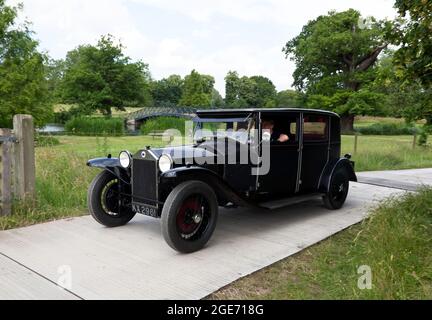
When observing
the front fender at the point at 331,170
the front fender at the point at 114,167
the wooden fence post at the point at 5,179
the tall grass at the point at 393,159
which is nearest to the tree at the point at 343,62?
the tall grass at the point at 393,159

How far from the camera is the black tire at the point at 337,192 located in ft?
21.7

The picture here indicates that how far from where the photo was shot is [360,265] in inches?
161

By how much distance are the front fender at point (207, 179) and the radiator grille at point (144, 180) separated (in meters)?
0.19

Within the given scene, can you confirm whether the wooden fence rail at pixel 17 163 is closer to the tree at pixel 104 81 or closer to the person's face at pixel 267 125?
the person's face at pixel 267 125

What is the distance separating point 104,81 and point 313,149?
2052 inches

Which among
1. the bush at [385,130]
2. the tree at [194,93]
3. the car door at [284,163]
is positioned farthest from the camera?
the tree at [194,93]

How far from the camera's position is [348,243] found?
200 inches

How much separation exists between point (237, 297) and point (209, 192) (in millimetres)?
1461

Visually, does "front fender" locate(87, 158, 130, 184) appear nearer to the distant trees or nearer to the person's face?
the person's face

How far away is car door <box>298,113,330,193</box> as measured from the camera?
6.21m

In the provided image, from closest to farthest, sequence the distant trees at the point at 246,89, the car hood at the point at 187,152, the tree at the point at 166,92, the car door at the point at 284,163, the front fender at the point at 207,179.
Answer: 1. the front fender at the point at 207,179
2. the car hood at the point at 187,152
3. the car door at the point at 284,163
4. the distant trees at the point at 246,89
5. the tree at the point at 166,92

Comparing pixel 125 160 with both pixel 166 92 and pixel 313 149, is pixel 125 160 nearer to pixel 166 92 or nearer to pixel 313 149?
pixel 313 149

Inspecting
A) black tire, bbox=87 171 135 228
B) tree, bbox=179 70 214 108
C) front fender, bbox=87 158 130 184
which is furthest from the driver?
tree, bbox=179 70 214 108

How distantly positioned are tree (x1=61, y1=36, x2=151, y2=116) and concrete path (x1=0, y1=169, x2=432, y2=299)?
49.4 m
